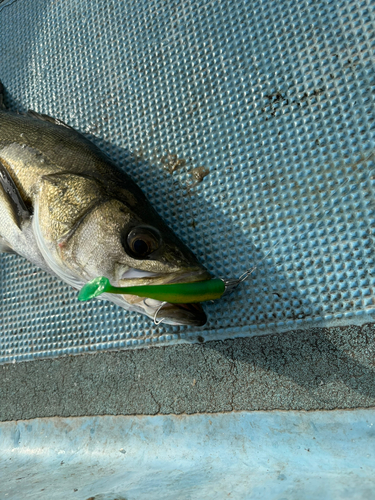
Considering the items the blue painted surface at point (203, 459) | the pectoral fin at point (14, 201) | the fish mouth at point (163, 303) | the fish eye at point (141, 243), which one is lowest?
the blue painted surface at point (203, 459)

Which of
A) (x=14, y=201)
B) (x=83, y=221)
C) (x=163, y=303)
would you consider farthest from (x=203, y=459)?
(x=14, y=201)

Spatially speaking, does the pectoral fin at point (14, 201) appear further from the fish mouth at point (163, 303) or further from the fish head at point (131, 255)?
the fish mouth at point (163, 303)

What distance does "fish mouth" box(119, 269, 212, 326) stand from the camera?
1.46m

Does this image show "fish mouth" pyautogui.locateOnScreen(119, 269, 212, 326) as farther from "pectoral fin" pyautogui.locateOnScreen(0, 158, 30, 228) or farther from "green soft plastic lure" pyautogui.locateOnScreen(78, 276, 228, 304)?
"pectoral fin" pyautogui.locateOnScreen(0, 158, 30, 228)

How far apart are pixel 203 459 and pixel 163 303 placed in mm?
870

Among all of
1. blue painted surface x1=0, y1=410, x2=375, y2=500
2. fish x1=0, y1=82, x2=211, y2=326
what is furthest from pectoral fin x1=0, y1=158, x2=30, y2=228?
blue painted surface x1=0, y1=410, x2=375, y2=500

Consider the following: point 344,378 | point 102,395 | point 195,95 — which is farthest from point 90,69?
point 344,378

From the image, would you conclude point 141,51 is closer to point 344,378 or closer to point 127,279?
point 127,279

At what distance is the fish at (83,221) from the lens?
1512 millimetres

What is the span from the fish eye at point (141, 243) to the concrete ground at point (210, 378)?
65 centimetres

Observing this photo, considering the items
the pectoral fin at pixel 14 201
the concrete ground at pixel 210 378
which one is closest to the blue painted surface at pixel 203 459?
the concrete ground at pixel 210 378

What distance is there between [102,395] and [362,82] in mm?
2086

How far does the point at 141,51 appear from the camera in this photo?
2289 millimetres

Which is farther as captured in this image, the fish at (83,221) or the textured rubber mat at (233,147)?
the textured rubber mat at (233,147)
